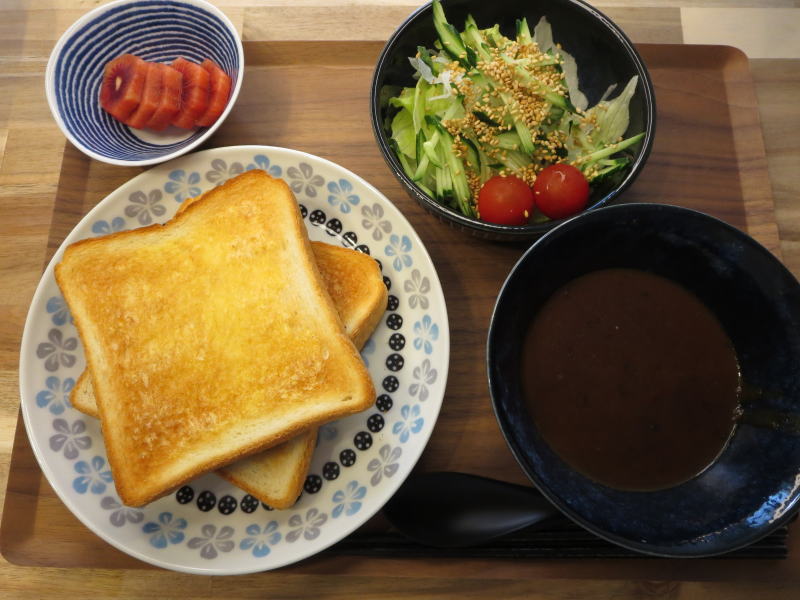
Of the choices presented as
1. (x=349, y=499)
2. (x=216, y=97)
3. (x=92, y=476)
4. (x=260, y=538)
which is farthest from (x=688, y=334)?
(x=92, y=476)

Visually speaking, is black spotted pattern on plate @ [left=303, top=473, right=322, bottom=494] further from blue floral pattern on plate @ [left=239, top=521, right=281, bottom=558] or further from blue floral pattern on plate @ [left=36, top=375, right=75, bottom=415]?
blue floral pattern on plate @ [left=36, top=375, right=75, bottom=415]

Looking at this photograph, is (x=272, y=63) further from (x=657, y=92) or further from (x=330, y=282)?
(x=657, y=92)

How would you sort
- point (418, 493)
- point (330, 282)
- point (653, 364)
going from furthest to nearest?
point (330, 282) → point (418, 493) → point (653, 364)

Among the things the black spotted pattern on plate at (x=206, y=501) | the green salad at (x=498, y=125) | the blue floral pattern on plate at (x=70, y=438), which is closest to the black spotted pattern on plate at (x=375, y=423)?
the black spotted pattern on plate at (x=206, y=501)

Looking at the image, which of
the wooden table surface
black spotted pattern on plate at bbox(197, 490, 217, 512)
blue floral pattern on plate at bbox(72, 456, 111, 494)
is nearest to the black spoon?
the wooden table surface

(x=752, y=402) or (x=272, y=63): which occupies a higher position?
(x=272, y=63)

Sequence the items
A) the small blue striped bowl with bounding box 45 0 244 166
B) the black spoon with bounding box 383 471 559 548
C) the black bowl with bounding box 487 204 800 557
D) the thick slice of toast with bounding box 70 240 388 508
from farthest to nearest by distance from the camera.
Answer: the small blue striped bowl with bounding box 45 0 244 166, the thick slice of toast with bounding box 70 240 388 508, the black spoon with bounding box 383 471 559 548, the black bowl with bounding box 487 204 800 557

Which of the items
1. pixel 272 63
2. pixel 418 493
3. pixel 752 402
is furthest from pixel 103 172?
pixel 752 402
